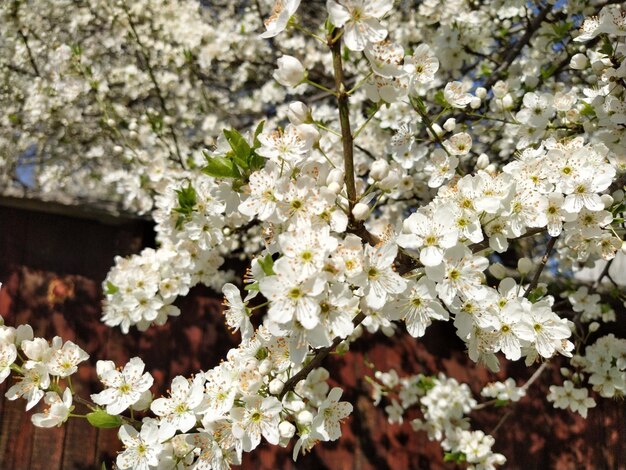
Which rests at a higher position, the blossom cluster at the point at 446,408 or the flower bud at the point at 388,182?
the flower bud at the point at 388,182

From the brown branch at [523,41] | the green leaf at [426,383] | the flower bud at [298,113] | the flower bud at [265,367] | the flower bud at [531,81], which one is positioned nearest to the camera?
the flower bud at [298,113]

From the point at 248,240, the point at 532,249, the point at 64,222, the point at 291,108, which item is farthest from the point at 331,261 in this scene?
the point at 532,249

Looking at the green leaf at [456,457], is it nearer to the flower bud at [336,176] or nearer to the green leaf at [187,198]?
the green leaf at [187,198]

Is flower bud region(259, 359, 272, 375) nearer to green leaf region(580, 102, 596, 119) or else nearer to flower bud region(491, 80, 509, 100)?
green leaf region(580, 102, 596, 119)

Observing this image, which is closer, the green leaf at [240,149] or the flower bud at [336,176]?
the flower bud at [336,176]

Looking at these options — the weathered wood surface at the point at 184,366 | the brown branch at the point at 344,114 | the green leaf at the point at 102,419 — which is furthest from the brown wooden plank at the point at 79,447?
the brown branch at the point at 344,114

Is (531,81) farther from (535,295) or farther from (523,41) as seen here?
(535,295)
